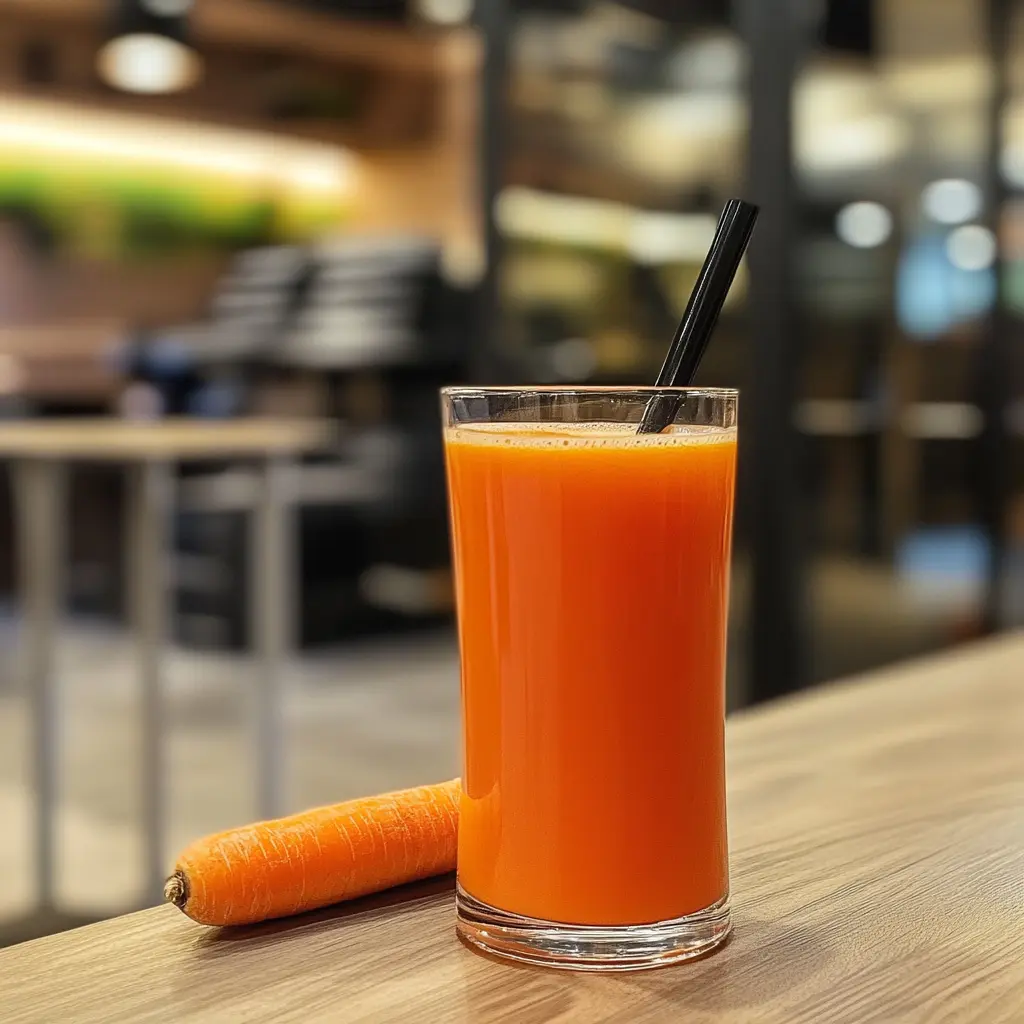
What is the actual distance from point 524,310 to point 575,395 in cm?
416

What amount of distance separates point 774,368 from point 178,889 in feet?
10.2

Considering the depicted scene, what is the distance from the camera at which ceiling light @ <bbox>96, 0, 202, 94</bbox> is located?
422cm

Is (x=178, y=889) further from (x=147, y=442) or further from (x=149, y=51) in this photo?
(x=149, y=51)

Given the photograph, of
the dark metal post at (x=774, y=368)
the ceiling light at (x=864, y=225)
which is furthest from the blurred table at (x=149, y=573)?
the ceiling light at (x=864, y=225)

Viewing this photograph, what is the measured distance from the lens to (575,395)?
0.48 m

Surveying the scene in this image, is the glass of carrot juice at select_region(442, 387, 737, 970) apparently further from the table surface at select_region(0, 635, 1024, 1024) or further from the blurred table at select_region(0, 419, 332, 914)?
the blurred table at select_region(0, 419, 332, 914)

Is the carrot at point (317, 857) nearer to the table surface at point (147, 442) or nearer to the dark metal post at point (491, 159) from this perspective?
the table surface at point (147, 442)

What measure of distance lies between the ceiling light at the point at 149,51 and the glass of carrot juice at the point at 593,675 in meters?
4.15

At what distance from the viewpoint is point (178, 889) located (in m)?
0.50

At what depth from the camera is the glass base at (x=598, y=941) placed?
1.57 ft

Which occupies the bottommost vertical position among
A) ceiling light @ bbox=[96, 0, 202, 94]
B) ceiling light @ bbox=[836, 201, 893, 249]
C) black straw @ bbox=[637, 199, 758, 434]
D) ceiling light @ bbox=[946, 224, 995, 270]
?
black straw @ bbox=[637, 199, 758, 434]

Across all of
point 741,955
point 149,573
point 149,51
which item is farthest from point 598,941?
point 149,51

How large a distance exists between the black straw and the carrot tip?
25 cm

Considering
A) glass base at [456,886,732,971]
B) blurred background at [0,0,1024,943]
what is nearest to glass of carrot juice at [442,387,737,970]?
glass base at [456,886,732,971]
